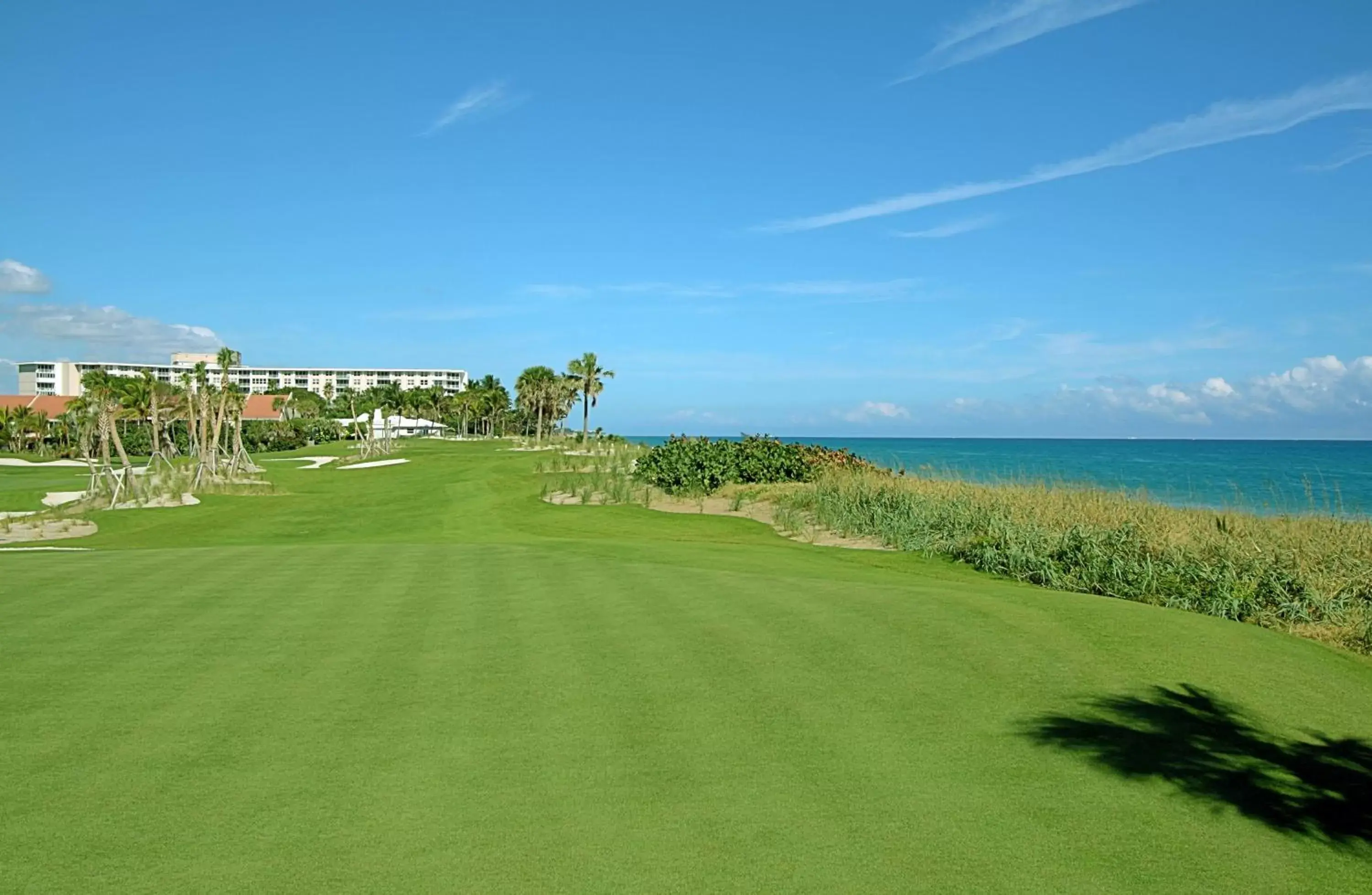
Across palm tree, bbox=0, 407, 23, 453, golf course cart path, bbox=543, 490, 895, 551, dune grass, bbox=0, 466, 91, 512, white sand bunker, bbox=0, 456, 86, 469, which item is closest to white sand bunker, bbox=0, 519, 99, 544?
dune grass, bbox=0, 466, 91, 512

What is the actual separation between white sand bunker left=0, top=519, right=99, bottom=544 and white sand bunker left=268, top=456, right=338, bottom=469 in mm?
29313

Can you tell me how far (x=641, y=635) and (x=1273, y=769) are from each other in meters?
4.84

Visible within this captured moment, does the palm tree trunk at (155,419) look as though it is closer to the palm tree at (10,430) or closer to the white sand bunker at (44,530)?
the white sand bunker at (44,530)

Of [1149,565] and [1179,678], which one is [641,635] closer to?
[1179,678]

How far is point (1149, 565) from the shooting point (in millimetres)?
15078

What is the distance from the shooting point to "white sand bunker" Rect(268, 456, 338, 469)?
59.5m

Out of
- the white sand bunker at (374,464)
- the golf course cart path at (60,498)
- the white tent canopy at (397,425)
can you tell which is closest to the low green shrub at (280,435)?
the white tent canopy at (397,425)

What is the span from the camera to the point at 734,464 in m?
34.8

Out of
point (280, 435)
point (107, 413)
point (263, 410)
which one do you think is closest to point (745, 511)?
point (107, 413)

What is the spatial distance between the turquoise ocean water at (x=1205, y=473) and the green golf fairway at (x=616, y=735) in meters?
11.8

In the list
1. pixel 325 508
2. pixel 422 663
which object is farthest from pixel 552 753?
pixel 325 508

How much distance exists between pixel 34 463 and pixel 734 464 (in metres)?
50.3

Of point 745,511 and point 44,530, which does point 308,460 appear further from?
point 745,511

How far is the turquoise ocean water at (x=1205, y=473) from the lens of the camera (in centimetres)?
2634
